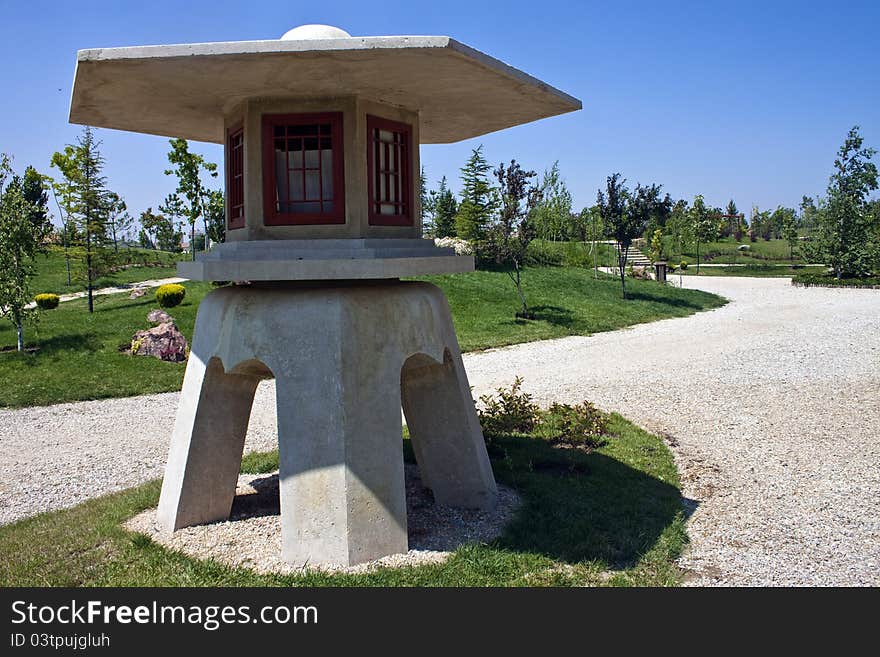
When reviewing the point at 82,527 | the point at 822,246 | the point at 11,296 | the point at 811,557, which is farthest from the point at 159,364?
the point at 822,246

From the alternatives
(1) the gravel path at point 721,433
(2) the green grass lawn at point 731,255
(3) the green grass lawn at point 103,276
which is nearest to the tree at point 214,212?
(3) the green grass lawn at point 103,276

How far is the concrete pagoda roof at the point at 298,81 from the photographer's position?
659 centimetres

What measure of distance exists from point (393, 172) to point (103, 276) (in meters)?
28.8

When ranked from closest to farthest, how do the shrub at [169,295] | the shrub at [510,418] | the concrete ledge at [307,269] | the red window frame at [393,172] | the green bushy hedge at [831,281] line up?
1. the concrete ledge at [307,269]
2. the red window frame at [393,172]
3. the shrub at [510,418]
4. the shrub at [169,295]
5. the green bushy hedge at [831,281]

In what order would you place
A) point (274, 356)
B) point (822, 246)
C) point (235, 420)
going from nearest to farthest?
1. point (274, 356)
2. point (235, 420)
3. point (822, 246)

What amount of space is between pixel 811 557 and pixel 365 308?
20.6ft

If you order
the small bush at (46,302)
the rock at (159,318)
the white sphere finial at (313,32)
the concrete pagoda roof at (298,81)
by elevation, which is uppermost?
the white sphere finial at (313,32)

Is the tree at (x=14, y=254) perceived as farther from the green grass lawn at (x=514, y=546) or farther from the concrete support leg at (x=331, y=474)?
the concrete support leg at (x=331, y=474)

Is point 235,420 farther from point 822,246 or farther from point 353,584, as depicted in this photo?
point 822,246

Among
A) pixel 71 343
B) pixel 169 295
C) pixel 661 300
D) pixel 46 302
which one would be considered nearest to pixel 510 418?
pixel 71 343

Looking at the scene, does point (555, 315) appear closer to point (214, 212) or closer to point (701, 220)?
point (214, 212)

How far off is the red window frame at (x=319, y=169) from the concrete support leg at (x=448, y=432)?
2424 millimetres

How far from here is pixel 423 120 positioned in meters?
9.82

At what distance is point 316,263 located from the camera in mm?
7758
